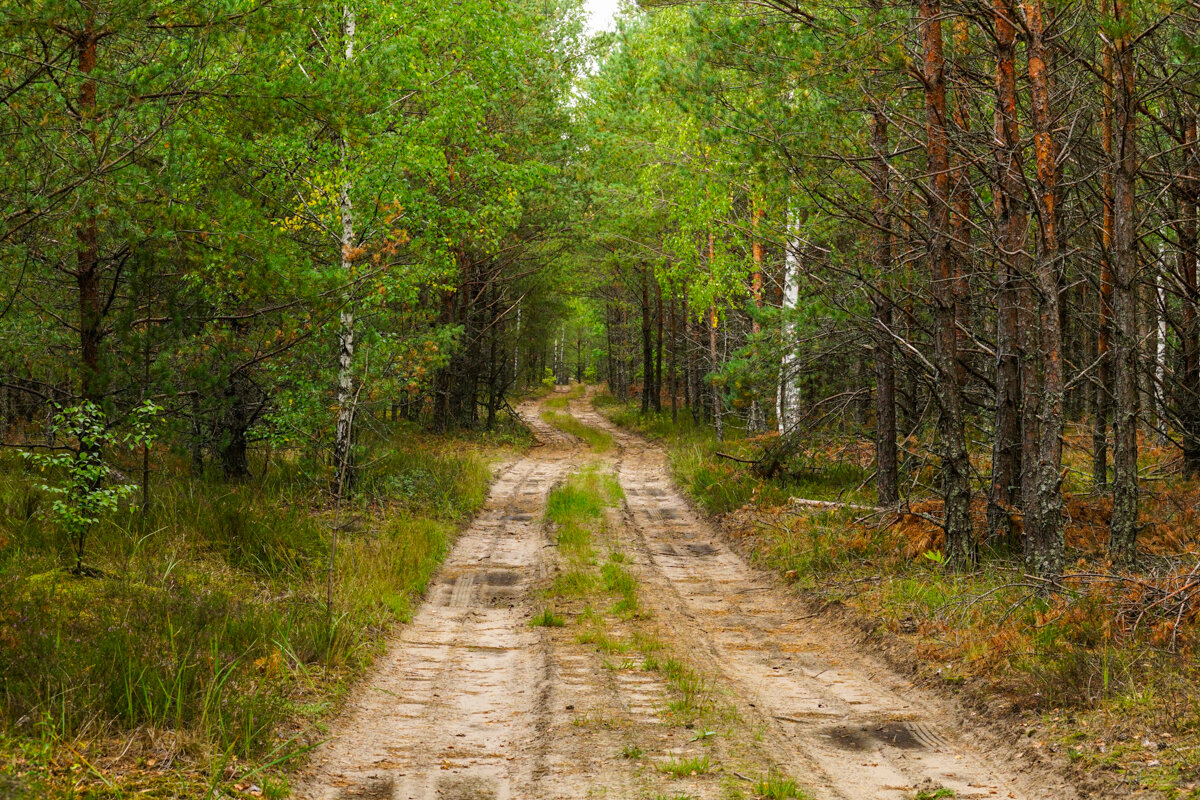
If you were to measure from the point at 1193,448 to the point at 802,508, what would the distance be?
5079 mm

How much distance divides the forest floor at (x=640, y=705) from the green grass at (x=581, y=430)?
1478 cm

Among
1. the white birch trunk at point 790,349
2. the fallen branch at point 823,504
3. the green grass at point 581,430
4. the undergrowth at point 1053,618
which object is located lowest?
the undergrowth at point 1053,618

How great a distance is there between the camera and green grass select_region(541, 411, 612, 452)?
26844 mm

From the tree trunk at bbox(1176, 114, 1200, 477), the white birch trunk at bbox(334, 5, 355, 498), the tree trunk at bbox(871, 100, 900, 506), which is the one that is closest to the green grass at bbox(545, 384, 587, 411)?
the white birch trunk at bbox(334, 5, 355, 498)

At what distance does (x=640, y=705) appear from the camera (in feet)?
21.1

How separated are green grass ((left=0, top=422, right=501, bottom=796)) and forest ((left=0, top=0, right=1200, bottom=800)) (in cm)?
4

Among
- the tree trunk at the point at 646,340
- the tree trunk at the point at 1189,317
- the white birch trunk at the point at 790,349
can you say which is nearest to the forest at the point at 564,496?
the tree trunk at the point at 1189,317

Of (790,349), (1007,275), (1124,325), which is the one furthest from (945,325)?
(790,349)

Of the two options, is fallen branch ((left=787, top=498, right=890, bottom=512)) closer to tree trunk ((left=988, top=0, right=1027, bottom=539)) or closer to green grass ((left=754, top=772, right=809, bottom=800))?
tree trunk ((left=988, top=0, right=1027, bottom=539))

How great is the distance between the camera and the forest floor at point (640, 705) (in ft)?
16.9

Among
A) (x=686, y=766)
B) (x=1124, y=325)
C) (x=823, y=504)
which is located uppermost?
(x=1124, y=325)

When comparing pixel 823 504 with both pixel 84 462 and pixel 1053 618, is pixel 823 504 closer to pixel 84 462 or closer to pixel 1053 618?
pixel 1053 618

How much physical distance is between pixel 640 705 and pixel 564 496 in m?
9.83

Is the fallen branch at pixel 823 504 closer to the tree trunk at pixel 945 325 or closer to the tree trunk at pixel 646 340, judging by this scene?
the tree trunk at pixel 945 325
